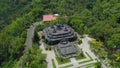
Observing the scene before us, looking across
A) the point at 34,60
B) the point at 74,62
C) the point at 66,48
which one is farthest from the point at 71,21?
the point at 34,60

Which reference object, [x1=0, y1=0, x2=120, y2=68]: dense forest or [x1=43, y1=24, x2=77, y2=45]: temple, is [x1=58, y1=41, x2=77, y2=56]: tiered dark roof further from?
[x1=0, y1=0, x2=120, y2=68]: dense forest

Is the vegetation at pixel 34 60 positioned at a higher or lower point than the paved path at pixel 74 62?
higher

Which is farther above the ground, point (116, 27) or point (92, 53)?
point (116, 27)

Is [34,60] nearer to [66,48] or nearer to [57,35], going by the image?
→ [66,48]

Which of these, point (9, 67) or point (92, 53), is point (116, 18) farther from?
point (9, 67)

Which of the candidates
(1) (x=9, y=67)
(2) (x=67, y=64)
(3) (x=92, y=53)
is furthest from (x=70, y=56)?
(1) (x=9, y=67)

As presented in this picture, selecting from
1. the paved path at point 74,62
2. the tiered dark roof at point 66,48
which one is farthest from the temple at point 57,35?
the paved path at point 74,62

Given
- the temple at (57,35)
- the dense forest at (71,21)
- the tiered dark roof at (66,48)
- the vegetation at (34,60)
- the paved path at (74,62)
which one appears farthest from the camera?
the temple at (57,35)

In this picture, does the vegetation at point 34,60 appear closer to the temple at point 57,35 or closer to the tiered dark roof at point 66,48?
the tiered dark roof at point 66,48
